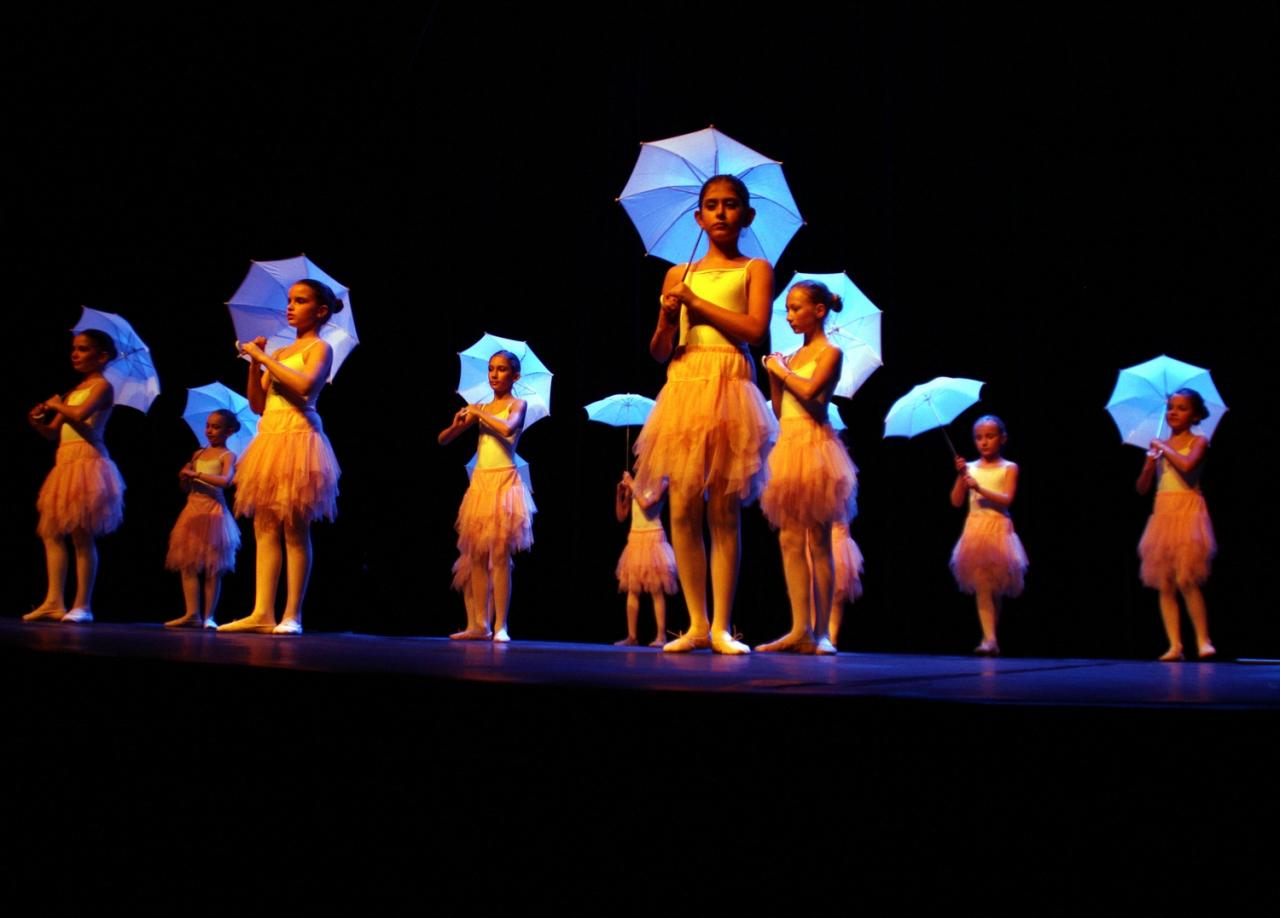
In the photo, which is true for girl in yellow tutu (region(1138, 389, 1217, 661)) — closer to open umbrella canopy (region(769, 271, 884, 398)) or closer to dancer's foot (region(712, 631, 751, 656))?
open umbrella canopy (region(769, 271, 884, 398))

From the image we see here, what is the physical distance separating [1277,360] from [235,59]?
6222 mm

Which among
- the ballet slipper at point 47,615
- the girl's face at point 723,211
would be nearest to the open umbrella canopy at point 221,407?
the ballet slipper at point 47,615

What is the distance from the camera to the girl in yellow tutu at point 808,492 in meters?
4.16

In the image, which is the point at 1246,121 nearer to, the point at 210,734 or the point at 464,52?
the point at 464,52

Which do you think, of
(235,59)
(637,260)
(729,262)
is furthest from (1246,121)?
(235,59)

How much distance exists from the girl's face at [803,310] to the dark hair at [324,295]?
2129 millimetres

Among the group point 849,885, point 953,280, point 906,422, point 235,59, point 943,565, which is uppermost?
point 235,59

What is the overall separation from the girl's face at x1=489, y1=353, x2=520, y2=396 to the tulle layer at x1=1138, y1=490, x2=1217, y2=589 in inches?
140

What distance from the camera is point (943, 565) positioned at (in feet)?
24.3

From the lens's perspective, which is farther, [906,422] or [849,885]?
[906,422]

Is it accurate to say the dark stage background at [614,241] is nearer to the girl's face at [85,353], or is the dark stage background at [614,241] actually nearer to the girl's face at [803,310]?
the girl's face at [85,353]

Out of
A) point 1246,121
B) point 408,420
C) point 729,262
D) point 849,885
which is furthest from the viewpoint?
point 408,420

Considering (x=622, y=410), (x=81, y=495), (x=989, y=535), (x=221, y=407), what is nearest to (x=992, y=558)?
(x=989, y=535)

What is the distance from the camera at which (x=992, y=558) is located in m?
6.22
